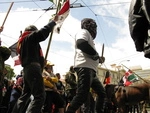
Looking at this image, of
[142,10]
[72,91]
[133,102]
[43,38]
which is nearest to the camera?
[142,10]

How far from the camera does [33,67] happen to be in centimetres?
387

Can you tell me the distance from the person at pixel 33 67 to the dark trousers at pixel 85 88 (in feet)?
1.78

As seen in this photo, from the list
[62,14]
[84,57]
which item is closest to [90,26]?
[84,57]

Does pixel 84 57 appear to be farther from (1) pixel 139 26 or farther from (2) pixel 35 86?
(1) pixel 139 26

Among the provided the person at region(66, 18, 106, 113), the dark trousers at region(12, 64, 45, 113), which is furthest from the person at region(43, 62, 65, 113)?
the dark trousers at region(12, 64, 45, 113)

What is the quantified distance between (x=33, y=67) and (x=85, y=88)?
35.1 inches

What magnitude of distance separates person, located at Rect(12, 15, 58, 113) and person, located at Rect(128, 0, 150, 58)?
193 cm

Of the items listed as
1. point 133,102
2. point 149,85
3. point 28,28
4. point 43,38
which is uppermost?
point 28,28

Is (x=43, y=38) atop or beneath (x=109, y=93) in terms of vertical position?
atop

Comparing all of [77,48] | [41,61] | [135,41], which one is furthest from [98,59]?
[135,41]

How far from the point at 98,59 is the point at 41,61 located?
100 cm

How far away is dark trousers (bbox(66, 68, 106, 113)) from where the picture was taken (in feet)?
13.3

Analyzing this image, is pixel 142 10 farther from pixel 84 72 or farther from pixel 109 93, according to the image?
pixel 109 93

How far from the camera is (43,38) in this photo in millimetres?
4027
